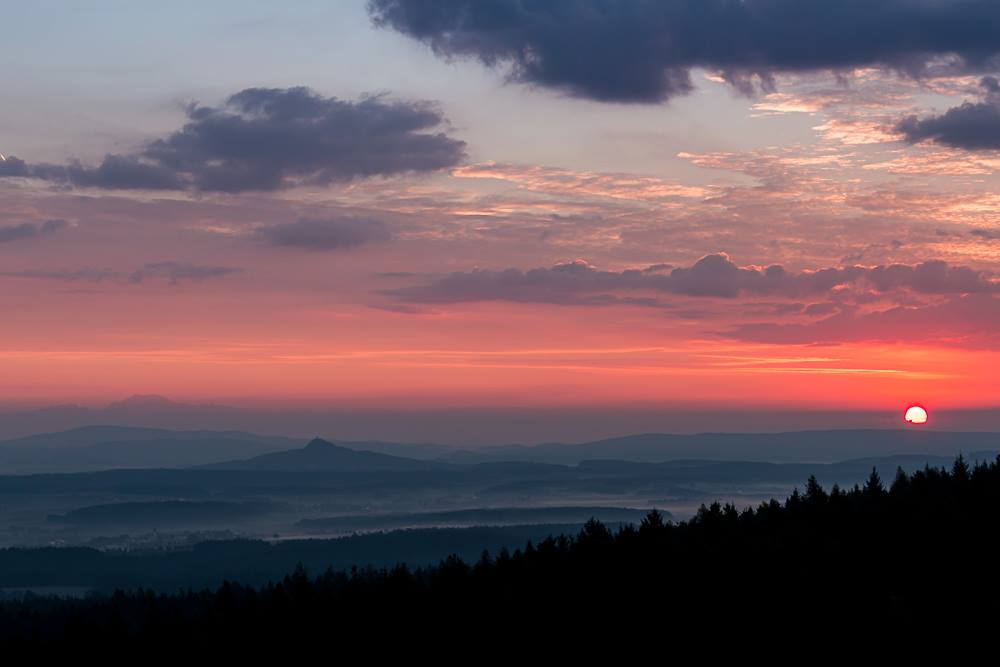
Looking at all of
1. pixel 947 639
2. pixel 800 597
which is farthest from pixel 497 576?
pixel 947 639

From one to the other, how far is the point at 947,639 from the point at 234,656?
4739cm

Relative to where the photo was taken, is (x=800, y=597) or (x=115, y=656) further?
(x=115, y=656)

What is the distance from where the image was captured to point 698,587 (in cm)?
7762

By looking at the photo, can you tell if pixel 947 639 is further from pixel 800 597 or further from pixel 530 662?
pixel 530 662

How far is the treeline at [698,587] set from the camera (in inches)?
2736

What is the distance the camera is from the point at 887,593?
71.4 metres

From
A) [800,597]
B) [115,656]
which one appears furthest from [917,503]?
[115,656]

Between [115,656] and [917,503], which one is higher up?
[917,503]

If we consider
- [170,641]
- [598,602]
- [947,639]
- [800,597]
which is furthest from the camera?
[170,641]

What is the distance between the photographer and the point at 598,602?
260 ft

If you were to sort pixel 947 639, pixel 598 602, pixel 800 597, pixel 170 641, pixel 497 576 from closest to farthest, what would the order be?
pixel 947 639
pixel 800 597
pixel 598 602
pixel 170 641
pixel 497 576

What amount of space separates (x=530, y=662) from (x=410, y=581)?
66.3 feet

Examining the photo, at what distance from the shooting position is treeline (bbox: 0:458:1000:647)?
6950 centimetres

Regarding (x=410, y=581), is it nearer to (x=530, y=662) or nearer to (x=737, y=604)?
(x=530, y=662)
